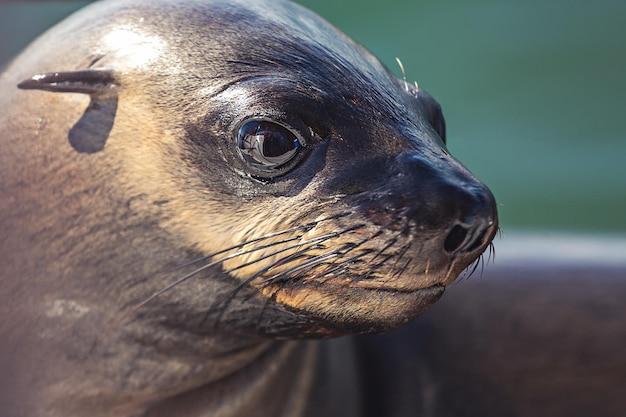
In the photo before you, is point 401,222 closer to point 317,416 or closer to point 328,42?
point 328,42

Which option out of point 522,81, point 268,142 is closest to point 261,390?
point 268,142

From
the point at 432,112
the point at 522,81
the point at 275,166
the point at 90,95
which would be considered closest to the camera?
the point at 275,166

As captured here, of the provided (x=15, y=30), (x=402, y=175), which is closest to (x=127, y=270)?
(x=402, y=175)

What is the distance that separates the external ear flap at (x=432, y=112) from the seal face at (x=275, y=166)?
52 mm

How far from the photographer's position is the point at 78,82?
1649 mm

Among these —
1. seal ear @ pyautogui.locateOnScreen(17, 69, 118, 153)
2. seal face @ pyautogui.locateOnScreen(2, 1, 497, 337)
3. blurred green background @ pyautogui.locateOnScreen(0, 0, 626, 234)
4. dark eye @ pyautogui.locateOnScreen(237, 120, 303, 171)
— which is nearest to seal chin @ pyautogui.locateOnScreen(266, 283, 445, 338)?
seal face @ pyautogui.locateOnScreen(2, 1, 497, 337)

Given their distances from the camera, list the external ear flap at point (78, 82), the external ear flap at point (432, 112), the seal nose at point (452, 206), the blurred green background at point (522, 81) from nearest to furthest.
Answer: the seal nose at point (452, 206) → the external ear flap at point (78, 82) → the external ear flap at point (432, 112) → the blurred green background at point (522, 81)

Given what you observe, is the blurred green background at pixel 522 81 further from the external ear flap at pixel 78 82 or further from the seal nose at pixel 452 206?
the external ear flap at pixel 78 82

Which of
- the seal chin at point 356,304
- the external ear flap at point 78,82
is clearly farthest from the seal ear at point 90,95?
the seal chin at point 356,304

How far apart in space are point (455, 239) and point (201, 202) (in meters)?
0.43

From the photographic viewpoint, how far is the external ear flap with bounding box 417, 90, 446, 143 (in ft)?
5.96

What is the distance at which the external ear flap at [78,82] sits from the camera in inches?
64.7

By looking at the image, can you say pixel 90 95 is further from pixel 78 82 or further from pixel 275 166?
pixel 275 166

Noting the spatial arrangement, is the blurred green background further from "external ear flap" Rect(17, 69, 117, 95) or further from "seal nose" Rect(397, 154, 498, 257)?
"external ear flap" Rect(17, 69, 117, 95)
